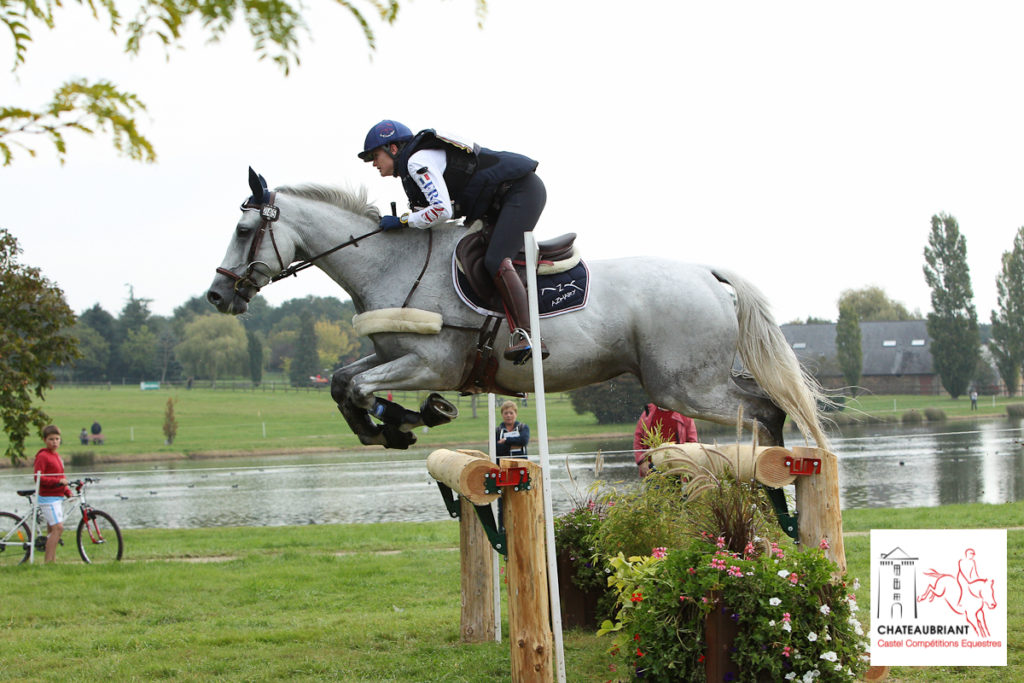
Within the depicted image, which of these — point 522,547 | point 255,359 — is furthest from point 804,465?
point 255,359

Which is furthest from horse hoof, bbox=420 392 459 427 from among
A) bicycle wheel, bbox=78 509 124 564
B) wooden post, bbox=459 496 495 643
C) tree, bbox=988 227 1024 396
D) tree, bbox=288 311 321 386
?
tree, bbox=288 311 321 386

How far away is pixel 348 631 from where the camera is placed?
5.93m

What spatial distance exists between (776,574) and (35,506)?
31.1ft

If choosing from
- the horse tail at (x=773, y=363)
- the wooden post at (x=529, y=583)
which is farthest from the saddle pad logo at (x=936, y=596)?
the wooden post at (x=529, y=583)

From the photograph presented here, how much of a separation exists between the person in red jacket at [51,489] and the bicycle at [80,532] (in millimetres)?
123

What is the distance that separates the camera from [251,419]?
44844mm

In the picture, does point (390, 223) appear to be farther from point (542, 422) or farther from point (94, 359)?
point (94, 359)

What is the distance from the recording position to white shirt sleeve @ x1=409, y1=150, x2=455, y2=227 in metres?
4.30

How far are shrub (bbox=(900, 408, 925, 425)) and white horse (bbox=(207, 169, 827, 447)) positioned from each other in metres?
34.6

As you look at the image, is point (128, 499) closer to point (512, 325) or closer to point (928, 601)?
point (512, 325)

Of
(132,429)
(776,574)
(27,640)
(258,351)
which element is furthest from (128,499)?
(258,351)

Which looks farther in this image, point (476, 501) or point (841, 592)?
point (476, 501)

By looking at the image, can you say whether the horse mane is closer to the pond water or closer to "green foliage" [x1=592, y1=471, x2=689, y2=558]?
"green foliage" [x1=592, y1=471, x2=689, y2=558]

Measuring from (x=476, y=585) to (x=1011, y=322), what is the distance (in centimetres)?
5244
